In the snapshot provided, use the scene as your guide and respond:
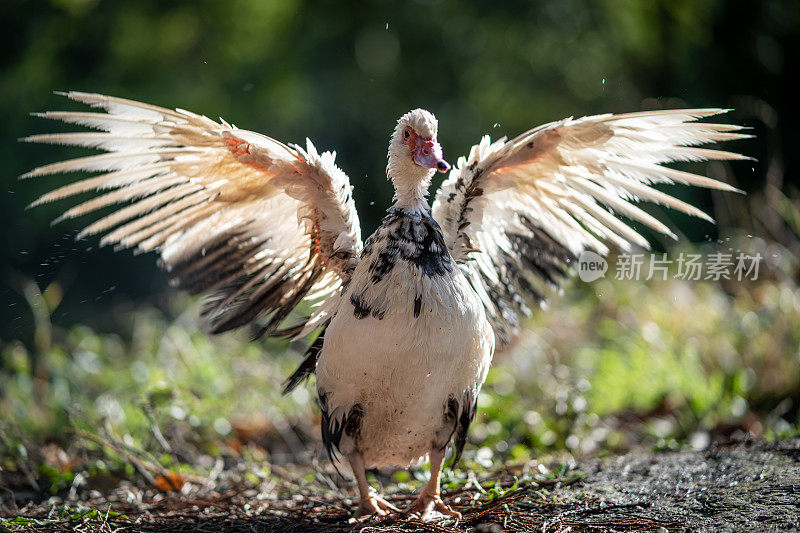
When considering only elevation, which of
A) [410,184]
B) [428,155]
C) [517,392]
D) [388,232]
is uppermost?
[428,155]

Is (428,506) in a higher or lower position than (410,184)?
lower

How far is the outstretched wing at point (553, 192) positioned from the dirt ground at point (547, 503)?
2.62 ft

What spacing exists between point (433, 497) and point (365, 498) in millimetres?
273

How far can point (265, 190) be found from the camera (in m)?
3.23

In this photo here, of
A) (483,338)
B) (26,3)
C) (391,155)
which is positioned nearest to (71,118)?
(391,155)

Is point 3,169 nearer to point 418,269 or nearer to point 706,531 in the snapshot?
point 418,269

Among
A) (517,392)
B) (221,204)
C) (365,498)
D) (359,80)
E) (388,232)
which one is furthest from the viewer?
(359,80)

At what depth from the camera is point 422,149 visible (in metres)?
3.00

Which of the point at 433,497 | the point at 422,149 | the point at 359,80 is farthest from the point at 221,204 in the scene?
the point at 359,80

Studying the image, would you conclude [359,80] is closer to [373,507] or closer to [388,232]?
[388,232]

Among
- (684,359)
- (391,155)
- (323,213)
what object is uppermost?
(391,155)

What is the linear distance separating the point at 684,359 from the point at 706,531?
2.37 metres

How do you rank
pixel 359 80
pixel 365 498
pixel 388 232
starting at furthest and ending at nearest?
pixel 359 80 → pixel 365 498 → pixel 388 232

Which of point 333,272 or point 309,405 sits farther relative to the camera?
point 309,405
